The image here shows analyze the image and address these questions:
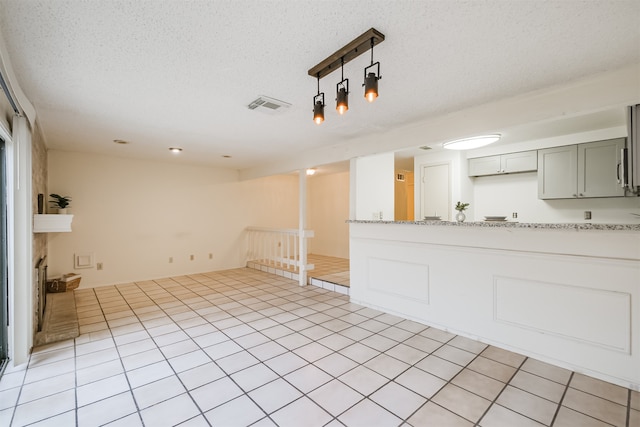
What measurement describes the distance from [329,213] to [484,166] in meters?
4.15

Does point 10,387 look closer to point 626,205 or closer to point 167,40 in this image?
point 167,40

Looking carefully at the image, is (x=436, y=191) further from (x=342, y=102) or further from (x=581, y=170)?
(x=342, y=102)

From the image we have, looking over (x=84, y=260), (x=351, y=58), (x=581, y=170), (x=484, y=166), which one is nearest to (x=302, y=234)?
(x=484, y=166)

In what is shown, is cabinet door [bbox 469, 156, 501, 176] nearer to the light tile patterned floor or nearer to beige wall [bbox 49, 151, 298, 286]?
the light tile patterned floor

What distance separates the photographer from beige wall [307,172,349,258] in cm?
748

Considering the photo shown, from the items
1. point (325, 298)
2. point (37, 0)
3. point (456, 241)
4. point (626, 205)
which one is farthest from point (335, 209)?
point (37, 0)

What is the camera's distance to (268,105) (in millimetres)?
2613

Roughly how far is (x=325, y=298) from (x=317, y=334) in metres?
1.29

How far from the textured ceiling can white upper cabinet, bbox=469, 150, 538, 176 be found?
2183 millimetres

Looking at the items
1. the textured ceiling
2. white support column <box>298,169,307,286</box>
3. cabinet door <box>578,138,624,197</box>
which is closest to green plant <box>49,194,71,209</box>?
the textured ceiling

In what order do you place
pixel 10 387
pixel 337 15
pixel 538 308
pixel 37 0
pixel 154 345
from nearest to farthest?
pixel 37 0
pixel 337 15
pixel 10 387
pixel 538 308
pixel 154 345

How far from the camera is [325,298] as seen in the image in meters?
4.19

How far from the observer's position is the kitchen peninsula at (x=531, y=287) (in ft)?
6.78

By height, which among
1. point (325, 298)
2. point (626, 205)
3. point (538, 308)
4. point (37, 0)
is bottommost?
point (325, 298)
